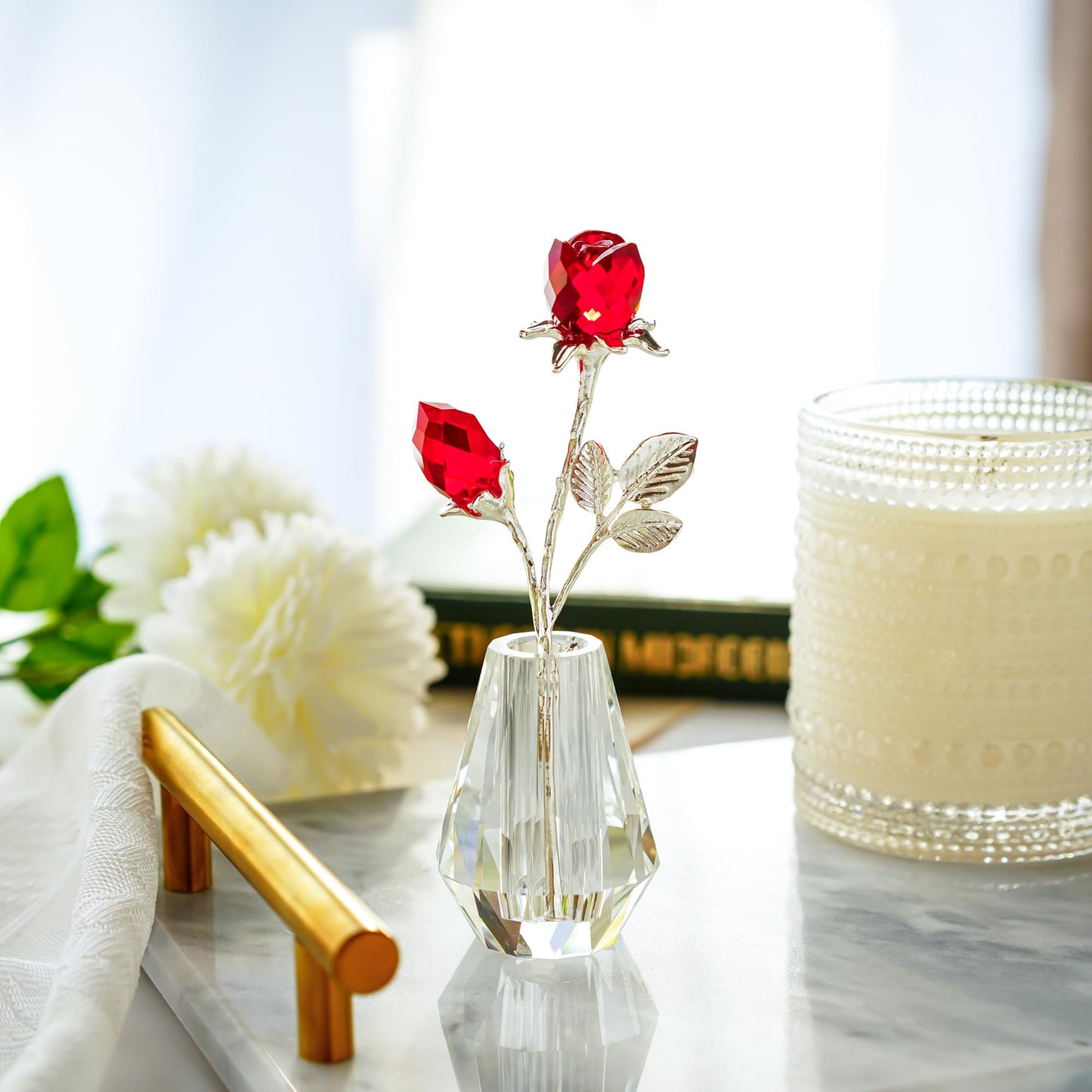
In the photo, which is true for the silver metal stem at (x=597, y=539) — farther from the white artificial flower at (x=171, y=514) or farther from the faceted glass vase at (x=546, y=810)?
the white artificial flower at (x=171, y=514)

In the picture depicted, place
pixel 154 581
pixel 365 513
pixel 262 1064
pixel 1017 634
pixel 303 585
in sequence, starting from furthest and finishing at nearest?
1. pixel 365 513
2. pixel 154 581
3. pixel 303 585
4. pixel 1017 634
5. pixel 262 1064

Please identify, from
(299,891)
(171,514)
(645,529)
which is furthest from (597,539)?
(171,514)

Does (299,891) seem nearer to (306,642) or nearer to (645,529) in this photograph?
(645,529)

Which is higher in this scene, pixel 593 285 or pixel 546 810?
pixel 593 285

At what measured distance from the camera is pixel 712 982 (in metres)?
0.45

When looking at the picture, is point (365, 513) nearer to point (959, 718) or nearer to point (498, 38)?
point (498, 38)

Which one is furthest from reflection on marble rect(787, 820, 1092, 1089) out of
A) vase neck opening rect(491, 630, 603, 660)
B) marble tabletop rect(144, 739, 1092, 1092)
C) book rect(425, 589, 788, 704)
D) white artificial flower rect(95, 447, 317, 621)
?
white artificial flower rect(95, 447, 317, 621)

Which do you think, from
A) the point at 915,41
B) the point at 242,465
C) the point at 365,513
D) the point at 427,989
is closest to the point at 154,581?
the point at 242,465

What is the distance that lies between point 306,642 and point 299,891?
25 cm

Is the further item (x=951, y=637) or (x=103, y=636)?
(x=103, y=636)

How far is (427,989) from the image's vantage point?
441mm

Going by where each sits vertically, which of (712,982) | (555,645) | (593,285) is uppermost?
(593,285)

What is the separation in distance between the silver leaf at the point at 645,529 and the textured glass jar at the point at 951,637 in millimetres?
124

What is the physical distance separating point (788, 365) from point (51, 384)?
0.46 meters
